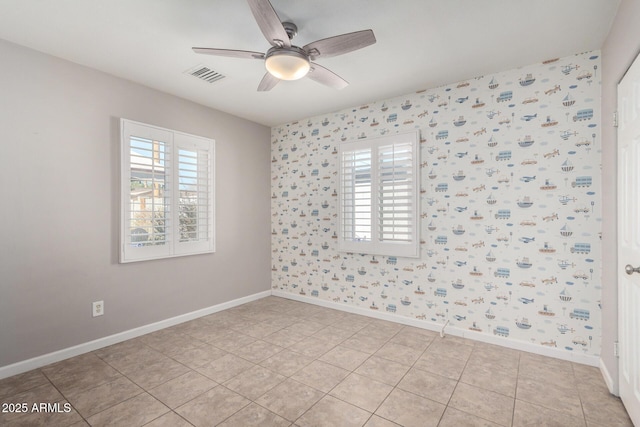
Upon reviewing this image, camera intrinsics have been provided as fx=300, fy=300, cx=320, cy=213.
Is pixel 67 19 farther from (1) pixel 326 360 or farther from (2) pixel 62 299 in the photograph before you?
(1) pixel 326 360

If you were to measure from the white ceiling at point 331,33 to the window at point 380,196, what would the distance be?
0.78 metres

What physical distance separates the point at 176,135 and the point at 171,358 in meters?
2.39

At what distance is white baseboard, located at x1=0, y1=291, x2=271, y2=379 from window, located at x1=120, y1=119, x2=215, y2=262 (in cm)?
76

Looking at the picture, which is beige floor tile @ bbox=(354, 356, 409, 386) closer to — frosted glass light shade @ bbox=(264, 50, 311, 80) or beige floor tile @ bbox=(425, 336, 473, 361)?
beige floor tile @ bbox=(425, 336, 473, 361)

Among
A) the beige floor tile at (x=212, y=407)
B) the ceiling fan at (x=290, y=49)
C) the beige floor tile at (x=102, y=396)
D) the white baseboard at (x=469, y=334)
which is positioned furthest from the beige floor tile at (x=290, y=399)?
the ceiling fan at (x=290, y=49)

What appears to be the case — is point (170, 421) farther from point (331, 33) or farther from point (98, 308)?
point (331, 33)

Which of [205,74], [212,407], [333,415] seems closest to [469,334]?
[333,415]

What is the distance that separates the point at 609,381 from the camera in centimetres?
221

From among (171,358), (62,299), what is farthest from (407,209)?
(62,299)

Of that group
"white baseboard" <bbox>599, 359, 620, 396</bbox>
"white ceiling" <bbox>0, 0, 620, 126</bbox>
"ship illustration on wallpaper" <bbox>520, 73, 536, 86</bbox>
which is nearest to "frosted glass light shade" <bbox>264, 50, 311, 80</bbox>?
"white ceiling" <bbox>0, 0, 620, 126</bbox>

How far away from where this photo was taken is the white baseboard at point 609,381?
2109 mm

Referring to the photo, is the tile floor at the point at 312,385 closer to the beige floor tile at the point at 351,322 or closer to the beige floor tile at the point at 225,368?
the beige floor tile at the point at 225,368

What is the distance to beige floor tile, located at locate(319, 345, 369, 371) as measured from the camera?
2609 mm

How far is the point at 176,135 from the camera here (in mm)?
3516
